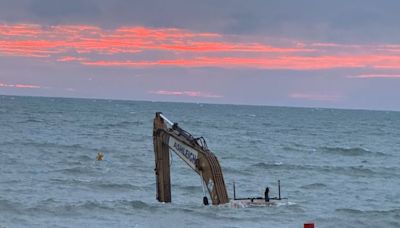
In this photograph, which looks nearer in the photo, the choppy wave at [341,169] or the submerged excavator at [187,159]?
the submerged excavator at [187,159]

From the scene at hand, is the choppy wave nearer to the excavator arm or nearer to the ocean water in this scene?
the ocean water

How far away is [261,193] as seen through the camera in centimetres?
3281

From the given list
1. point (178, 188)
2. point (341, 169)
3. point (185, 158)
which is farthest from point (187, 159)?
point (341, 169)

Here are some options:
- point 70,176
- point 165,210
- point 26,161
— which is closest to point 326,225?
point 165,210

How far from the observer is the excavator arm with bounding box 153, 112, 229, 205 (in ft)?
78.1

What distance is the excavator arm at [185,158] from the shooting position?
23.8 m

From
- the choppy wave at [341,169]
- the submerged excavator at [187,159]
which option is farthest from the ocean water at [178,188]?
the submerged excavator at [187,159]

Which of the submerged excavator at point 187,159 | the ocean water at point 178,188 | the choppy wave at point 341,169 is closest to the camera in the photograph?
the submerged excavator at point 187,159

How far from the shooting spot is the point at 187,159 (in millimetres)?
24250

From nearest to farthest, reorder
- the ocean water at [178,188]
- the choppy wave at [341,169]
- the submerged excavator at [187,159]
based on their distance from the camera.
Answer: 1. the submerged excavator at [187,159]
2. the ocean water at [178,188]
3. the choppy wave at [341,169]

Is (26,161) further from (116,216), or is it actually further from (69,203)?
(116,216)

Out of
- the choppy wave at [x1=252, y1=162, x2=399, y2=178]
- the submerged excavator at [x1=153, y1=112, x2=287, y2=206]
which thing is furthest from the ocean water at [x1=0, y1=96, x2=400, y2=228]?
the submerged excavator at [x1=153, y1=112, x2=287, y2=206]

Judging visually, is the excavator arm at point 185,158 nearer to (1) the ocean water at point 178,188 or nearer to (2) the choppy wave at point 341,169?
(1) the ocean water at point 178,188

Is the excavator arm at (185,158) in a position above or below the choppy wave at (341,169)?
above
